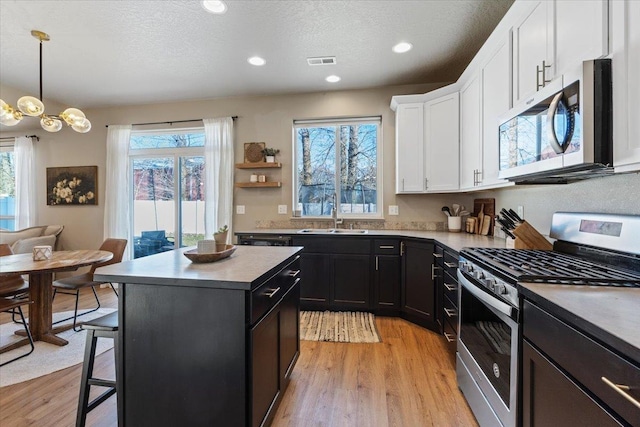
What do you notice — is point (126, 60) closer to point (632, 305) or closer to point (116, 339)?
point (116, 339)

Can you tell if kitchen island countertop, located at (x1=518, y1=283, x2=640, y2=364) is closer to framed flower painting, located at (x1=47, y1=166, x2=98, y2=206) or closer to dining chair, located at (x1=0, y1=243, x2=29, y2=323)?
dining chair, located at (x1=0, y1=243, x2=29, y2=323)

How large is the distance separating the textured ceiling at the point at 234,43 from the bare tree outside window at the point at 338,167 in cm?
58

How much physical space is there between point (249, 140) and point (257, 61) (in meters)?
1.20

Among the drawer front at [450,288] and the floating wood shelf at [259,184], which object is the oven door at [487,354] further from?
the floating wood shelf at [259,184]

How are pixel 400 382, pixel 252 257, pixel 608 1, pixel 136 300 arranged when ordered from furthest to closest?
pixel 400 382, pixel 252 257, pixel 136 300, pixel 608 1

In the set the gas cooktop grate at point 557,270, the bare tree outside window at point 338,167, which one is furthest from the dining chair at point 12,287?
the gas cooktop grate at point 557,270

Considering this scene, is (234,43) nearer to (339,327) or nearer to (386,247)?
(386,247)

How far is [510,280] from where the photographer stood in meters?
1.24

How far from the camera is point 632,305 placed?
0.89 m

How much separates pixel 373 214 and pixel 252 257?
2451mm

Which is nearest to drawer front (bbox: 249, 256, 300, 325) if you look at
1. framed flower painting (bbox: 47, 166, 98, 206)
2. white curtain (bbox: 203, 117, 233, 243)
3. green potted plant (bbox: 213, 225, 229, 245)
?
green potted plant (bbox: 213, 225, 229, 245)

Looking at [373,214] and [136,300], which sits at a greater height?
[373,214]

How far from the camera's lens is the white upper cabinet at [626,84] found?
1075mm

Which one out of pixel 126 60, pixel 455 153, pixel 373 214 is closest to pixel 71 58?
pixel 126 60
